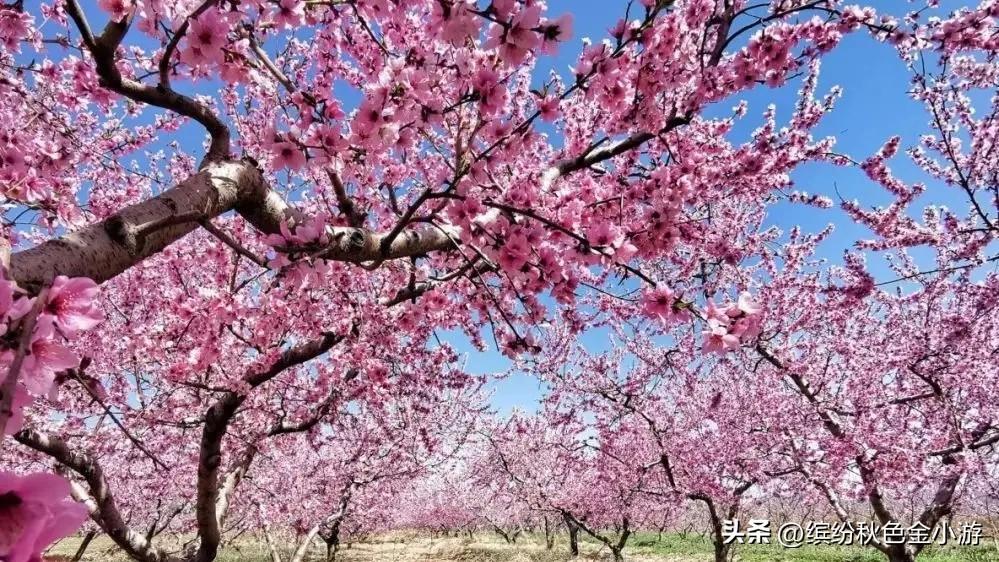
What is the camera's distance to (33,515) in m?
0.62

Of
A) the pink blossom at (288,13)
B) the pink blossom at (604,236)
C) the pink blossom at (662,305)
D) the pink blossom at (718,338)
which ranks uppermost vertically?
the pink blossom at (288,13)

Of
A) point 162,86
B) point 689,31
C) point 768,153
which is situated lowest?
point 162,86

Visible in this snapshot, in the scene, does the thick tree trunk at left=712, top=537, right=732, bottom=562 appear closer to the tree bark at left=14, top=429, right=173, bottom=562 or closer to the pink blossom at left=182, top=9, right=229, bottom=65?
the tree bark at left=14, top=429, right=173, bottom=562

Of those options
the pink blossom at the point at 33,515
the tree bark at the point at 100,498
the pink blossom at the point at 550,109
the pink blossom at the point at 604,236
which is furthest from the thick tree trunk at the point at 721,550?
the pink blossom at the point at 33,515

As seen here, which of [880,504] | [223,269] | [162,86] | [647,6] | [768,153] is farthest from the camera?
[880,504]

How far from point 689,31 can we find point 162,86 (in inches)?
146

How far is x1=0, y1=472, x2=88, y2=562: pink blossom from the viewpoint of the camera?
1.96ft

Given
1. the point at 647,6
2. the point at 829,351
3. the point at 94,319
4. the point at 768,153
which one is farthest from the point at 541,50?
the point at 829,351

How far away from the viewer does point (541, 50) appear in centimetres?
246

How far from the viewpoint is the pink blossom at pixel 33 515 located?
60cm

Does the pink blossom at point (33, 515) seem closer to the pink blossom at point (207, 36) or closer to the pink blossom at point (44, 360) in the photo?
the pink blossom at point (44, 360)

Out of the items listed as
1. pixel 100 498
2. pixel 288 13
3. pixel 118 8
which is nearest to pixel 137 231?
pixel 118 8

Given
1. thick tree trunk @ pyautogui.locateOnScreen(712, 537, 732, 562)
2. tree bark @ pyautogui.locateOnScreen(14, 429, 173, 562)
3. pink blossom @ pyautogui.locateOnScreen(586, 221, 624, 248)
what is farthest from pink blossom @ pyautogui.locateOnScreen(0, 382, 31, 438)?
thick tree trunk @ pyautogui.locateOnScreen(712, 537, 732, 562)

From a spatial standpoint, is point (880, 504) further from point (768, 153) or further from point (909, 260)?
point (768, 153)
